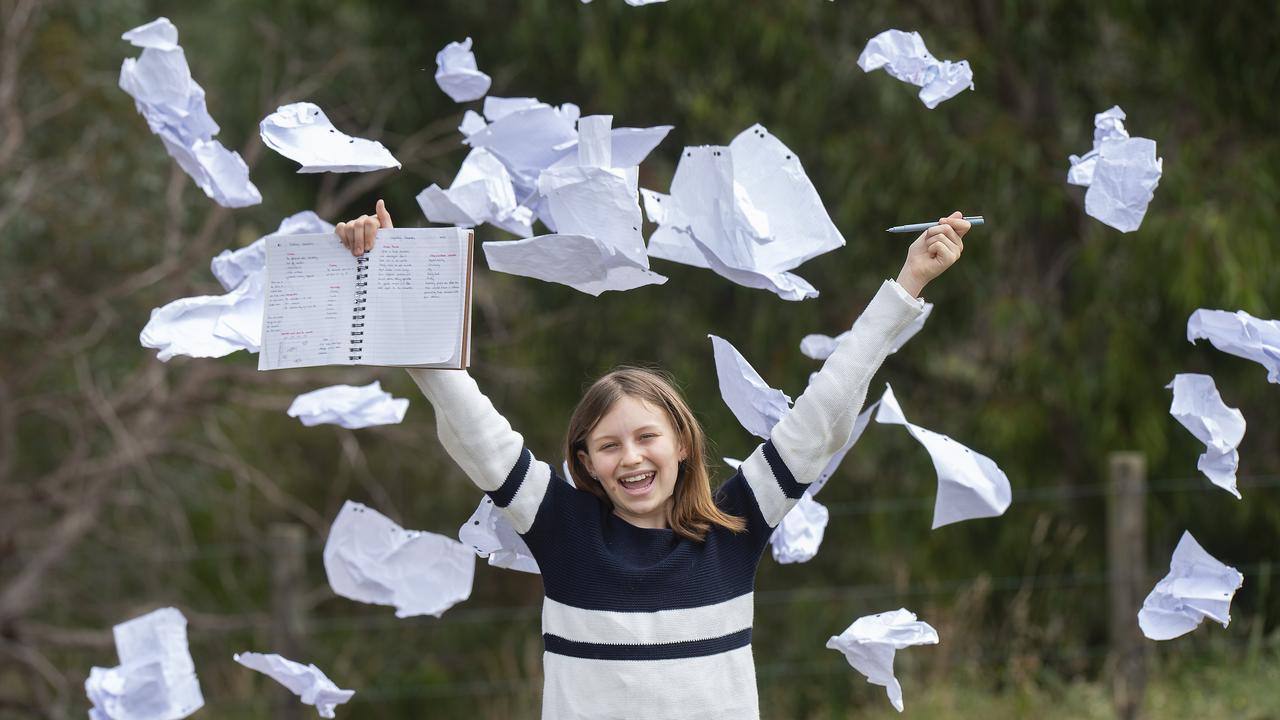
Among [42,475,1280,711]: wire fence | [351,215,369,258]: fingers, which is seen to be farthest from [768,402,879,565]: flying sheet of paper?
[42,475,1280,711]: wire fence

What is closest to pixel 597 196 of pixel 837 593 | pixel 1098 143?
pixel 1098 143

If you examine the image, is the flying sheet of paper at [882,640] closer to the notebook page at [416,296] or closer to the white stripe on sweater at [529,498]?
the white stripe on sweater at [529,498]

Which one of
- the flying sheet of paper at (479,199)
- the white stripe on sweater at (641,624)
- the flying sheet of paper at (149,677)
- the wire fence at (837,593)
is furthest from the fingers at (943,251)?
the wire fence at (837,593)

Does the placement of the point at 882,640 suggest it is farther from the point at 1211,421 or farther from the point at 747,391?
the point at 1211,421

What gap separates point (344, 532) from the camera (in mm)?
2326

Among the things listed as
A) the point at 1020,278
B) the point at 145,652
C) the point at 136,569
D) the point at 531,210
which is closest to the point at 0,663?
the point at 136,569

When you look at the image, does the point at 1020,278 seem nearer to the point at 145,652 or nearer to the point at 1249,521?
the point at 1249,521

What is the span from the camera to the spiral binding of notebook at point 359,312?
1.79m

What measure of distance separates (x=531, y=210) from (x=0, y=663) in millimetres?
3583

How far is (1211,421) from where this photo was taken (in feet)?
7.43

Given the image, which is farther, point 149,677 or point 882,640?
point 149,677

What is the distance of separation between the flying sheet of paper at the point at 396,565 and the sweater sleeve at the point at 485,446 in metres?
0.48

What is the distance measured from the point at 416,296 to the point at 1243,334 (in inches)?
50.9

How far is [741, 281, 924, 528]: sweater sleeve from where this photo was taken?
1837mm
